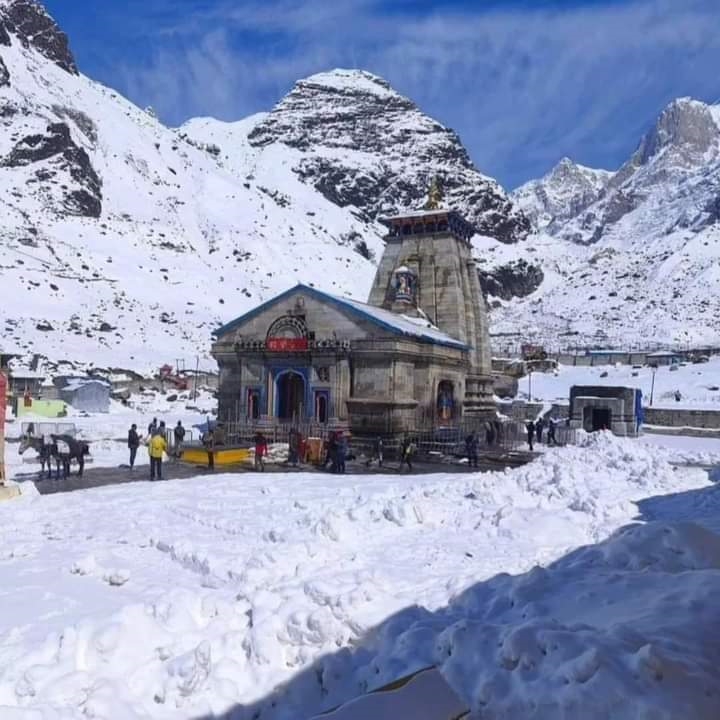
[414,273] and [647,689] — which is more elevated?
[414,273]

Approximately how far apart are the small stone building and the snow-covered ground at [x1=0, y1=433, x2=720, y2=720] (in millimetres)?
15842

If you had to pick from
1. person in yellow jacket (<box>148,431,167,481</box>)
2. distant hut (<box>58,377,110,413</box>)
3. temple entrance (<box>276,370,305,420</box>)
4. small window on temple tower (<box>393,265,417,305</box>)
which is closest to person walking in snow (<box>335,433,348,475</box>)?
person in yellow jacket (<box>148,431,167,481</box>)

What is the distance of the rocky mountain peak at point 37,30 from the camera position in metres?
115

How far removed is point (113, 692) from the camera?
20.4ft

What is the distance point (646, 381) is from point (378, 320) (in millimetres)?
30984

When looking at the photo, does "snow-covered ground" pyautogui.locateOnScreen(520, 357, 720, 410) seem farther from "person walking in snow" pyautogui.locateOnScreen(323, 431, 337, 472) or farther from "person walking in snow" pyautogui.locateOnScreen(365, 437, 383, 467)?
"person walking in snow" pyautogui.locateOnScreen(323, 431, 337, 472)

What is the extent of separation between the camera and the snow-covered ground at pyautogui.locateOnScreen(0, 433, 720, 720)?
16.3 feet

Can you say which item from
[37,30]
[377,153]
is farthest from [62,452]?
[377,153]

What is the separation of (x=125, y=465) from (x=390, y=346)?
32.9ft

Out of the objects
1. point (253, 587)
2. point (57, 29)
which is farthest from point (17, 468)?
point (57, 29)

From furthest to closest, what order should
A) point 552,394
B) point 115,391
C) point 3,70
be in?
point 3,70, point 552,394, point 115,391

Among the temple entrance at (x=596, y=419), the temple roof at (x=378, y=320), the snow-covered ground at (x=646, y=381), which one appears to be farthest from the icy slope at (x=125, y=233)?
the temple entrance at (x=596, y=419)

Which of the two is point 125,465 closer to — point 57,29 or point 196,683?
point 196,683

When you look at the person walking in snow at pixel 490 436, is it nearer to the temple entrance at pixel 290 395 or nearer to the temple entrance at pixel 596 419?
the temple entrance at pixel 596 419
